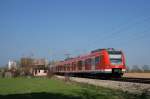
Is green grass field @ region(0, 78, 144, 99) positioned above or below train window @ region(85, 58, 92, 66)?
below

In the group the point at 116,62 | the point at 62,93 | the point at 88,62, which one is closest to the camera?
the point at 62,93

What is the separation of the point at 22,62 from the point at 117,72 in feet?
258

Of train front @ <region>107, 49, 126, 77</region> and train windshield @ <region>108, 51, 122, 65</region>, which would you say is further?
train windshield @ <region>108, 51, 122, 65</region>

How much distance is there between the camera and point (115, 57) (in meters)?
35.8

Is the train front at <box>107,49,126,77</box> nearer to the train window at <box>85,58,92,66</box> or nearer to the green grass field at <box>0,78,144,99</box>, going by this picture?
the train window at <box>85,58,92,66</box>

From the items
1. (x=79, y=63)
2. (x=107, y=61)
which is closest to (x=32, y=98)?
(x=107, y=61)

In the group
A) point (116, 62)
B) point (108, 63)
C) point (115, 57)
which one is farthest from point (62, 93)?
point (115, 57)

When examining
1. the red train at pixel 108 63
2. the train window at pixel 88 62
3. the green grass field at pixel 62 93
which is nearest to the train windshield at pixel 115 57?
the red train at pixel 108 63

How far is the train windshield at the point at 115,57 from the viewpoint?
116 ft

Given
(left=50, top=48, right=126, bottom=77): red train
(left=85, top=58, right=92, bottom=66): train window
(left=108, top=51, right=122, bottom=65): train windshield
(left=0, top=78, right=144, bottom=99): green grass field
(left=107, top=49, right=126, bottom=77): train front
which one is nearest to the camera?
(left=0, top=78, right=144, bottom=99): green grass field

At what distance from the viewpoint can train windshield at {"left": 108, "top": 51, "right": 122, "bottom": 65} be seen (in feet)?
116

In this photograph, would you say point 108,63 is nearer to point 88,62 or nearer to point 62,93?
point 88,62

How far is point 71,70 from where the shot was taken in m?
54.4

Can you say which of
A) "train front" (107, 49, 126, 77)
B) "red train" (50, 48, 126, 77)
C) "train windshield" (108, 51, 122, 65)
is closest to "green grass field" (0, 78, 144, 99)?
"red train" (50, 48, 126, 77)
